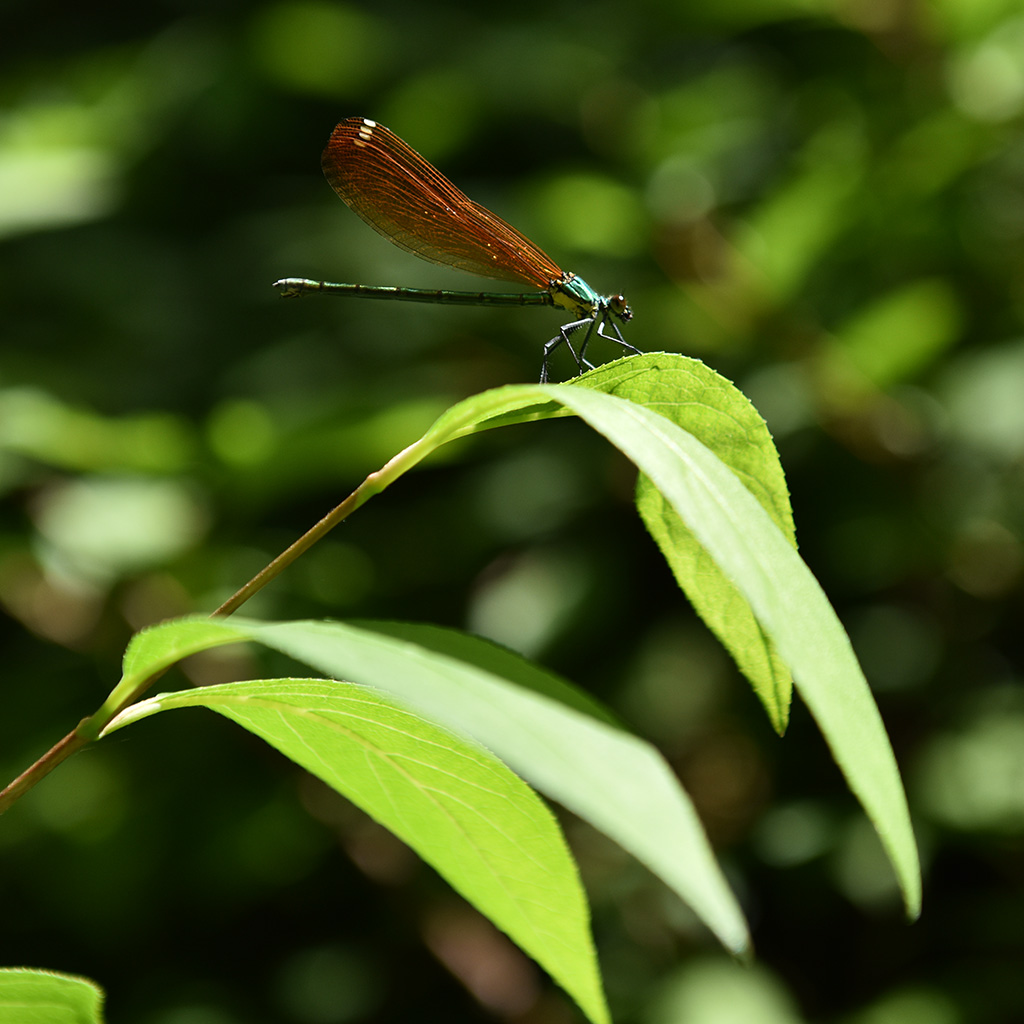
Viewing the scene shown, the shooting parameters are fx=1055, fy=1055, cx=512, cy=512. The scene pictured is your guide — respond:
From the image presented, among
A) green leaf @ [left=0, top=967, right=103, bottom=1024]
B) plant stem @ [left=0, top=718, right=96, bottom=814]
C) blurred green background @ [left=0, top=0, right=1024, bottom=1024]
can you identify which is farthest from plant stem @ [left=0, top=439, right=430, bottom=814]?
blurred green background @ [left=0, top=0, right=1024, bottom=1024]

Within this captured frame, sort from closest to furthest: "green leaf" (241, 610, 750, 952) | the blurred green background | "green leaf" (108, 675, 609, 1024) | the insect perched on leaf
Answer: "green leaf" (241, 610, 750, 952) < "green leaf" (108, 675, 609, 1024) < the insect perched on leaf < the blurred green background

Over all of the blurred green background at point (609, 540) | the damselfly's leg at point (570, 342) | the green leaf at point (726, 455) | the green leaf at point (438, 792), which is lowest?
the blurred green background at point (609, 540)

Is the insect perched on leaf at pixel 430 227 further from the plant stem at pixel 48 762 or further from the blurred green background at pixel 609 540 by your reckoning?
the plant stem at pixel 48 762

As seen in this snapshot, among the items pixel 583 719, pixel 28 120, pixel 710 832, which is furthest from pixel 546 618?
pixel 28 120

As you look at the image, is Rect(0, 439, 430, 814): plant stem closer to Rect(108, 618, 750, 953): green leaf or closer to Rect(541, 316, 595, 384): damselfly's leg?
Rect(108, 618, 750, 953): green leaf

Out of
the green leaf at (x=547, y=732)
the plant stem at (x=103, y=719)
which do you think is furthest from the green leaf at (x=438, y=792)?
the green leaf at (x=547, y=732)

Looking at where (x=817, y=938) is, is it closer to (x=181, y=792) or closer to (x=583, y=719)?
(x=181, y=792)

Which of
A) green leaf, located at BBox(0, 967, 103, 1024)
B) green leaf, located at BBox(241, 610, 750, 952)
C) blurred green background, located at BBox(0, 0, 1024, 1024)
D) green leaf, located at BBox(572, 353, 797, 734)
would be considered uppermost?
green leaf, located at BBox(241, 610, 750, 952)

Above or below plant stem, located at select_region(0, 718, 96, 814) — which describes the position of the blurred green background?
below
